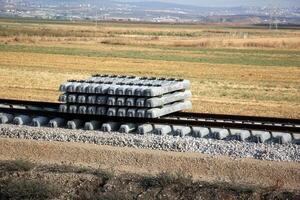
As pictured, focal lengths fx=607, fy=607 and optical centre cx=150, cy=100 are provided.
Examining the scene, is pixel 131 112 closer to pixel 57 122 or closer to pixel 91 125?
pixel 91 125

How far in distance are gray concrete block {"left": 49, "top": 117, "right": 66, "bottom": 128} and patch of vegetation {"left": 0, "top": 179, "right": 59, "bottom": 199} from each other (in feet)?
19.0

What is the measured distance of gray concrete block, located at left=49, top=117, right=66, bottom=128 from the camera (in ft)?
58.0

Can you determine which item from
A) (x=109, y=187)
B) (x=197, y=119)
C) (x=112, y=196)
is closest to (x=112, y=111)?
(x=197, y=119)

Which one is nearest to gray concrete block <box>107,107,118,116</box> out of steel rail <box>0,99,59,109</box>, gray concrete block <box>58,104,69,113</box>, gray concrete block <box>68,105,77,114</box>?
gray concrete block <box>68,105,77,114</box>

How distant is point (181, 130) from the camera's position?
16375 millimetres

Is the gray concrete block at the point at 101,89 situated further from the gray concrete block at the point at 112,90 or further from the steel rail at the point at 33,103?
the steel rail at the point at 33,103

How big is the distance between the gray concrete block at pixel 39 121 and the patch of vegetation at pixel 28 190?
5975 mm

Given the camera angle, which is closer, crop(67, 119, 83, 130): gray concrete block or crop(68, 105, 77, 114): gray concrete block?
crop(67, 119, 83, 130): gray concrete block

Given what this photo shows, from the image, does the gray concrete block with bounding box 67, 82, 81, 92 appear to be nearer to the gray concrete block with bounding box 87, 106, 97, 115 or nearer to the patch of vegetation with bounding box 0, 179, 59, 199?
the gray concrete block with bounding box 87, 106, 97, 115

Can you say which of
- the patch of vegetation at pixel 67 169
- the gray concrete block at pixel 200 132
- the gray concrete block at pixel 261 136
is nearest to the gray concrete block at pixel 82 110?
the gray concrete block at pixel 200 132

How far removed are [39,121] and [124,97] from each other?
2.64m

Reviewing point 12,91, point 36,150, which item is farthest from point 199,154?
point 12,91

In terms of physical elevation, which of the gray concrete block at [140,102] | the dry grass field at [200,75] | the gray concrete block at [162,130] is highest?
the gray concrete block at [140,102]

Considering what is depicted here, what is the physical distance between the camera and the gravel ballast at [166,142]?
576 inches
